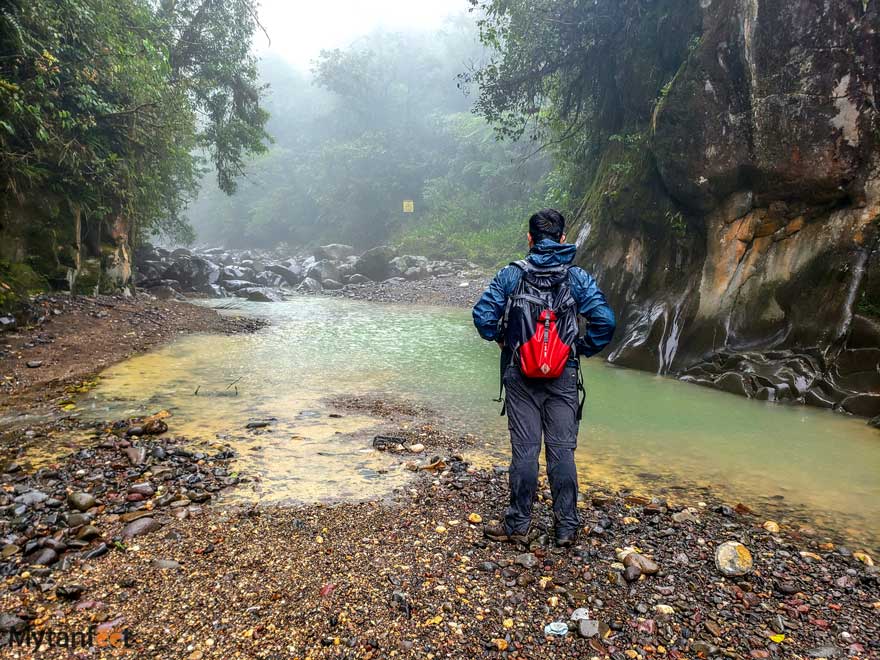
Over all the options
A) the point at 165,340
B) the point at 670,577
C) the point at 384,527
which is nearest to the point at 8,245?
the point at 165,340

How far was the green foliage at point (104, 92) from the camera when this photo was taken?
8914 millimetres

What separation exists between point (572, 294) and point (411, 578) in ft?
6.58

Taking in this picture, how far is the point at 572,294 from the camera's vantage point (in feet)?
11.5

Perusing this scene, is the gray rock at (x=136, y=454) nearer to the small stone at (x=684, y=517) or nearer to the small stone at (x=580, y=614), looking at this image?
the small stone at (x=580, y=614)

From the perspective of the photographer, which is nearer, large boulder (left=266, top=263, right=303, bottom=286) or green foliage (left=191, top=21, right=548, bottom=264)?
large boulder (left=266, top=263, right=303, bottom=286)

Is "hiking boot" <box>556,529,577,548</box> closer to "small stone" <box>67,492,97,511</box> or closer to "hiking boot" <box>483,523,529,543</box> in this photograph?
"hiking boot" <box>483,523,529,543</box>

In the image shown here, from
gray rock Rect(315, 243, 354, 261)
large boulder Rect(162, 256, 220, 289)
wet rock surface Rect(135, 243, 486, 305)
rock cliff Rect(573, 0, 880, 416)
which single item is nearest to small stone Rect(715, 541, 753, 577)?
rock cliff Rect(573, 0, 880, 416)

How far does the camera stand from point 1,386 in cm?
675

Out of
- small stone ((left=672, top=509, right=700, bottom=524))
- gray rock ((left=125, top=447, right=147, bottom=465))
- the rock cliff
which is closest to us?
small stone ((left=672, top=509, right=700, bottom=524))

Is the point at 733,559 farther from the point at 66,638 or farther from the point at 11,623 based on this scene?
the point at 11,623

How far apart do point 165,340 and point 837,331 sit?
12.2 m

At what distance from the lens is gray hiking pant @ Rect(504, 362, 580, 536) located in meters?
3.48

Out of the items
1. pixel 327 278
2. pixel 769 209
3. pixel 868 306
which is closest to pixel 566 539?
pixel 868 306

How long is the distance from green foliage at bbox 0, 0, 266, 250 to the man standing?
8.39 metres
